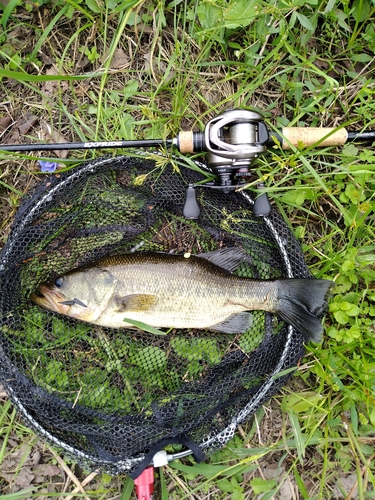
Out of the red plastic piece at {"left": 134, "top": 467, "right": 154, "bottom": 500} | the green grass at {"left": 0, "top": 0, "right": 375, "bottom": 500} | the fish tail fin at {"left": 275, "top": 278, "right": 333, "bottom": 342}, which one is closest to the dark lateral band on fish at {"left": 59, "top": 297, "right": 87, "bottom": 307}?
the green grass at {"left": 0, "top": 0, "right": 375, "bottom": 500}

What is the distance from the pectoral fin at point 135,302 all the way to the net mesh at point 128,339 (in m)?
0.24

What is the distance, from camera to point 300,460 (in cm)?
285

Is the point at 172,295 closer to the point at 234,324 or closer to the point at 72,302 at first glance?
the point at 234,324

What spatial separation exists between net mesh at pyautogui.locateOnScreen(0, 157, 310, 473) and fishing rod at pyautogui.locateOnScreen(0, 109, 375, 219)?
0.15m

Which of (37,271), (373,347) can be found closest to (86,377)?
(37,271)

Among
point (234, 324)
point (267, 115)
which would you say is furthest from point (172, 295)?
point (267, 115)

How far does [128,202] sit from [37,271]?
2.48ft

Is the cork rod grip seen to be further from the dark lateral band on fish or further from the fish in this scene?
the dark lateral band on fish

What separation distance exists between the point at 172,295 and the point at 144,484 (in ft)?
3.98

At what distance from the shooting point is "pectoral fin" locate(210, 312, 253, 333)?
278 centimetres

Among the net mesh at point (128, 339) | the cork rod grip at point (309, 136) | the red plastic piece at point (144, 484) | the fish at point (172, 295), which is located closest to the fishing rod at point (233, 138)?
the cork rod grip at point (309, 136)

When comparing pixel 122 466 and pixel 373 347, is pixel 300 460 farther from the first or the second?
pixel 122 466

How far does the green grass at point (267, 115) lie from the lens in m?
2.91

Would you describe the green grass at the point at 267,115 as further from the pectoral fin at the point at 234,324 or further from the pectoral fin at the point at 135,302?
the pectoral fin at the point at 135,302
